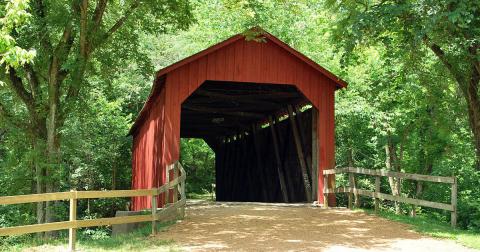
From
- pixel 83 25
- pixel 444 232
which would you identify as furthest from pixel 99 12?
pixel 444 232

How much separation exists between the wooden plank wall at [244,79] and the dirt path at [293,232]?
79.3 inches

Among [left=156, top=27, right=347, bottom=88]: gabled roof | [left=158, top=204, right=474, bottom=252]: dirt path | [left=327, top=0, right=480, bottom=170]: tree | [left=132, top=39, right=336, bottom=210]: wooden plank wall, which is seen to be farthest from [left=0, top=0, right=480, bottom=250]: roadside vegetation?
[left=132, top=39, right=336, bottom=210]: wooden plank wall

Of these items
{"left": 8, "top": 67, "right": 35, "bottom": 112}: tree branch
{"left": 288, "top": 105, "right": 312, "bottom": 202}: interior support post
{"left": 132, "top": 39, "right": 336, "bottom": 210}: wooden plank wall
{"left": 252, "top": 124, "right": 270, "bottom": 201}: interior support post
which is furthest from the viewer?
{"left": 252, "top": 124, "right": 270, "bottom": 201}: interior support post

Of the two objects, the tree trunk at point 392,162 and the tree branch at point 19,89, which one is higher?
the tree branch at point 19,89

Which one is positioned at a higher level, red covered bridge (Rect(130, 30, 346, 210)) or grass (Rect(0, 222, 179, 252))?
red covered bridge (Rect(130, 30, 346, 210))

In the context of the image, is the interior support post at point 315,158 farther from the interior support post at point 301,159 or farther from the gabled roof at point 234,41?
the gabled roof at point 234,41

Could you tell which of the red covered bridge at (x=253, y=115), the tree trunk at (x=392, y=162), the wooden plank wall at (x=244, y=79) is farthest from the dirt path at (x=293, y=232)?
the tree trunk at (x=392, y=162)

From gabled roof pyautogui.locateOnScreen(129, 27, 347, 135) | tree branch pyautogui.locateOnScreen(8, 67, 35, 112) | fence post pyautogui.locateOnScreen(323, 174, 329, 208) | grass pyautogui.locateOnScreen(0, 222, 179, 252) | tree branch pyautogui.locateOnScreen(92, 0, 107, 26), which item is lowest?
grass pyautogui.locateOnScreen(0, 222, 179, 252)

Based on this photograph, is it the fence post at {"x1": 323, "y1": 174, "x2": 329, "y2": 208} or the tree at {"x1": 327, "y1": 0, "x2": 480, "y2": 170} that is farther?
the fence post at {"x1": 323, "y1": 174, "x2": 329, "y2": 208}

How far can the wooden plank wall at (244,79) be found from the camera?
12.5 meters

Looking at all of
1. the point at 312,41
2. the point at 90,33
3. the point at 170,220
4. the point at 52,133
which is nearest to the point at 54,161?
the point at 52,133

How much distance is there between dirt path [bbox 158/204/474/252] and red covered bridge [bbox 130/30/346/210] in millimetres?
2294

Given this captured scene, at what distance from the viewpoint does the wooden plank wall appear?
12.5 m

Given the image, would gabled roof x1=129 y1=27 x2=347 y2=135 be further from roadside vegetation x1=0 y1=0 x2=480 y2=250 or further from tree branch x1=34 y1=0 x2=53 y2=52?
tree branch x1=34 y1=0 x2=53 y2=52
